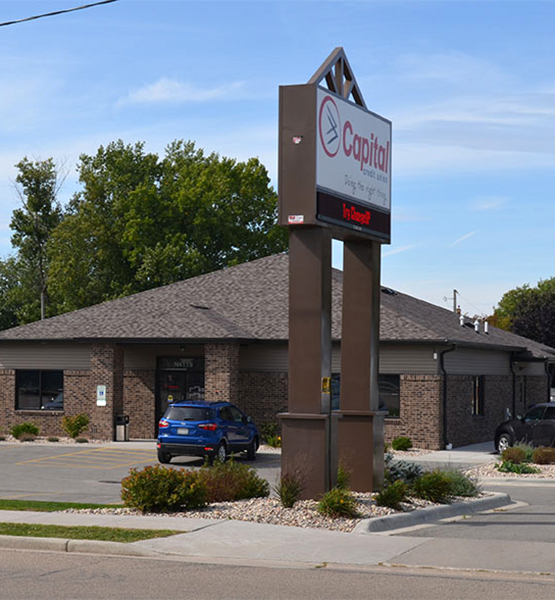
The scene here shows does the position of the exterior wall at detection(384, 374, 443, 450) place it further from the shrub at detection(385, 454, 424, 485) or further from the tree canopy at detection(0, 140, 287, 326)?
the tree canopy at detection(0, 140, 287, 326)

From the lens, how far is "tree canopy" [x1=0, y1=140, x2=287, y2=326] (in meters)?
63.6

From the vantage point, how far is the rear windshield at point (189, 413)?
27328 mm

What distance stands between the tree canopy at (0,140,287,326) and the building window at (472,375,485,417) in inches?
1060

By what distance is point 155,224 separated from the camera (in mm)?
64125

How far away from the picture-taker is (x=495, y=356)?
40469mm

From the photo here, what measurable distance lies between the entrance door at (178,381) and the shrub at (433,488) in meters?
19.5

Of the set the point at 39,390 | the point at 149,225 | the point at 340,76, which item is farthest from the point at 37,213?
the point at 340,76

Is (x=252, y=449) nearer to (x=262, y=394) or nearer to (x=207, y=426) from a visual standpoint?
(x=207, y=426)

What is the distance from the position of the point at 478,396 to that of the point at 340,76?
75.0ft

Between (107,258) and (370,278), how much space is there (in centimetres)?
5180

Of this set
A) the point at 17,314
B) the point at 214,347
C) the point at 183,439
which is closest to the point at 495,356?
the point at 214,347

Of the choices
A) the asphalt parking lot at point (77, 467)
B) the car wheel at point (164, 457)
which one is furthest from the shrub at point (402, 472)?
the car wheel at point (164, 457)

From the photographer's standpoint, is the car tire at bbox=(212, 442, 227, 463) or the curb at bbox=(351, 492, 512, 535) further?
the car tire at bbox=(212, 442, 227, 463)

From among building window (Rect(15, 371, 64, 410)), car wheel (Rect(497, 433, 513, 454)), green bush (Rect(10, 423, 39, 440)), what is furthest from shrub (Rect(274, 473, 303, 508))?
building window (Rect(15, 371, 64, 410))
